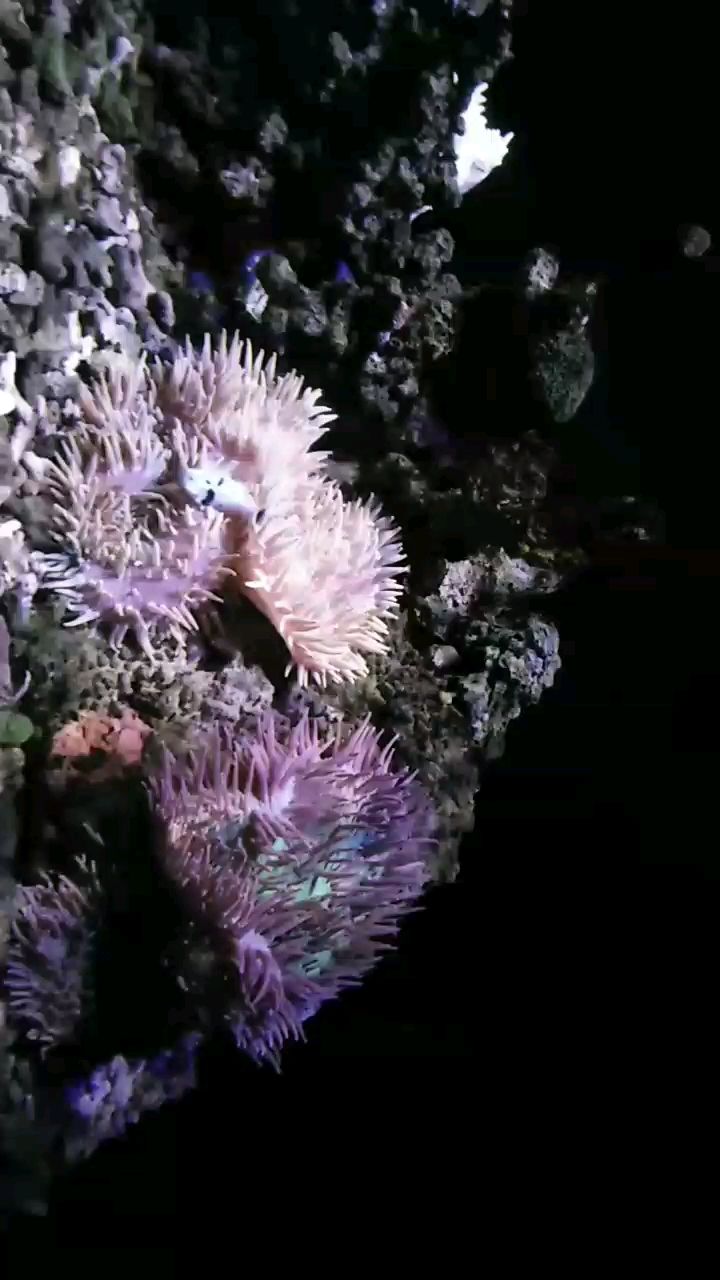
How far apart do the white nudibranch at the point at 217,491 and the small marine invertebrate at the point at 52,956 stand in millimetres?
669

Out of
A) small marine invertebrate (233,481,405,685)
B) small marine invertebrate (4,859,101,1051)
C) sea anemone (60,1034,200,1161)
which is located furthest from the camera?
small marine invertebrate (233,481,405,685)

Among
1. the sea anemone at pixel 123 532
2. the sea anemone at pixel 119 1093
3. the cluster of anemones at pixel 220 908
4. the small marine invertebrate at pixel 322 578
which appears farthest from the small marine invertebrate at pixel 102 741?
the sea anemone at pixel 119 1093

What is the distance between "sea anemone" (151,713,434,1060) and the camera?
4.93ft

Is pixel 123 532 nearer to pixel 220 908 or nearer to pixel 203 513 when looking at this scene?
pixel 203 513

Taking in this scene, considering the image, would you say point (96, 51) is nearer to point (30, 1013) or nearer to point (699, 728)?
point (30, 1013)

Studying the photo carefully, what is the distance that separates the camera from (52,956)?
146 cm

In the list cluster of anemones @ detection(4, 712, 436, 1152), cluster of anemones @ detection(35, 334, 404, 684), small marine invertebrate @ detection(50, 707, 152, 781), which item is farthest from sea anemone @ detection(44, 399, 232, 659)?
cluster of anemones @ detection(4, 712, 436, 1152)

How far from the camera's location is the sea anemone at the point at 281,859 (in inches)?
59.2

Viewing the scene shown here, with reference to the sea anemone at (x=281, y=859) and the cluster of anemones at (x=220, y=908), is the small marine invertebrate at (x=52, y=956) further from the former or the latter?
the sea anemone at (x=281, y=859)

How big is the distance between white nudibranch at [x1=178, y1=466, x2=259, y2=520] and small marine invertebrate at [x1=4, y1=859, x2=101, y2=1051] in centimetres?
67

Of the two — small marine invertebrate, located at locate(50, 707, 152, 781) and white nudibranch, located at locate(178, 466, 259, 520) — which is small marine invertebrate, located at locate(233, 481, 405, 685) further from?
small marine invertebrate, located at locate(50, 707, 152, 781)

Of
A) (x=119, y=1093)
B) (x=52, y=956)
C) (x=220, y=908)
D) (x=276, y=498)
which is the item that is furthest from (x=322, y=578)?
(x=119, y=1093)

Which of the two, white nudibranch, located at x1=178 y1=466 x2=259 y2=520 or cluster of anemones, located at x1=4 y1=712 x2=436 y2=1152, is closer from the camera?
cluster of anemones, located at x1=4 y1=712 x2=436 y2=1152

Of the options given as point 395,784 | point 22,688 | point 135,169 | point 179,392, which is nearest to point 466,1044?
point 395,784
